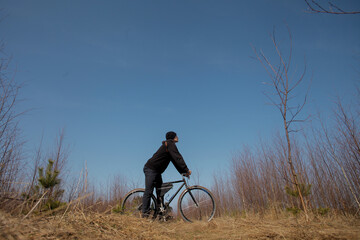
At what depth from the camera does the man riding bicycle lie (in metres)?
3.34

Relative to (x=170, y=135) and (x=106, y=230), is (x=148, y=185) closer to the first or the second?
(x=170, y=135)

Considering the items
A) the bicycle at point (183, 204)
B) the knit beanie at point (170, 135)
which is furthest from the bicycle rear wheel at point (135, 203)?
the knit beanie at point (170, 135)

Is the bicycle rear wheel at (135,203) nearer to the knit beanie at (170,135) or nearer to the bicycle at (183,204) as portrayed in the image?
the bicycle at (183,204)

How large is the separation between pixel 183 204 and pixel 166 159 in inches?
33.1

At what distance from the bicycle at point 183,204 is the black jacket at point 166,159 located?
0.37 metres

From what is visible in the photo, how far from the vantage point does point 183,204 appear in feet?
11.7

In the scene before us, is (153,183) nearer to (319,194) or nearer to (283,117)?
(283,117)

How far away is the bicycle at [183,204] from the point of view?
11.5 ft

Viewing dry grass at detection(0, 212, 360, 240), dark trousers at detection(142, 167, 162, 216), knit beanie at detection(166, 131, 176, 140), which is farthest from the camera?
→ knit beanie at detection(166, 131, 176, 140)

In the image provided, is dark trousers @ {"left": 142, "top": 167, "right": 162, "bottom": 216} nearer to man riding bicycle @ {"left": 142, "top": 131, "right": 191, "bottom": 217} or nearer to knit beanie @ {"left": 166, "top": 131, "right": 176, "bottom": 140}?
man riding bicycle @ {"left": 142, "top": 131, "right": 191, "bottom": 217}

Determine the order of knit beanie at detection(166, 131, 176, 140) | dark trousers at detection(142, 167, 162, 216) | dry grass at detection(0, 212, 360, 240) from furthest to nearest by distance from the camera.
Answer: knit beanie at detection(166, 131, 176, 140)
dark trousers at detection(142, 167, 162, 216)
dry grass at detection(0, 212, 360, 240)

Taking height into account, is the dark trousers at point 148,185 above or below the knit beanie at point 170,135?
below

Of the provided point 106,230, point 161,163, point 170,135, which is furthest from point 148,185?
point 106,230

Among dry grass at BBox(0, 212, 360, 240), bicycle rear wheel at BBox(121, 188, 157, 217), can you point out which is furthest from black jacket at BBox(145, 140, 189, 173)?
dry grass at BBox(0, 212, 360, 240)
